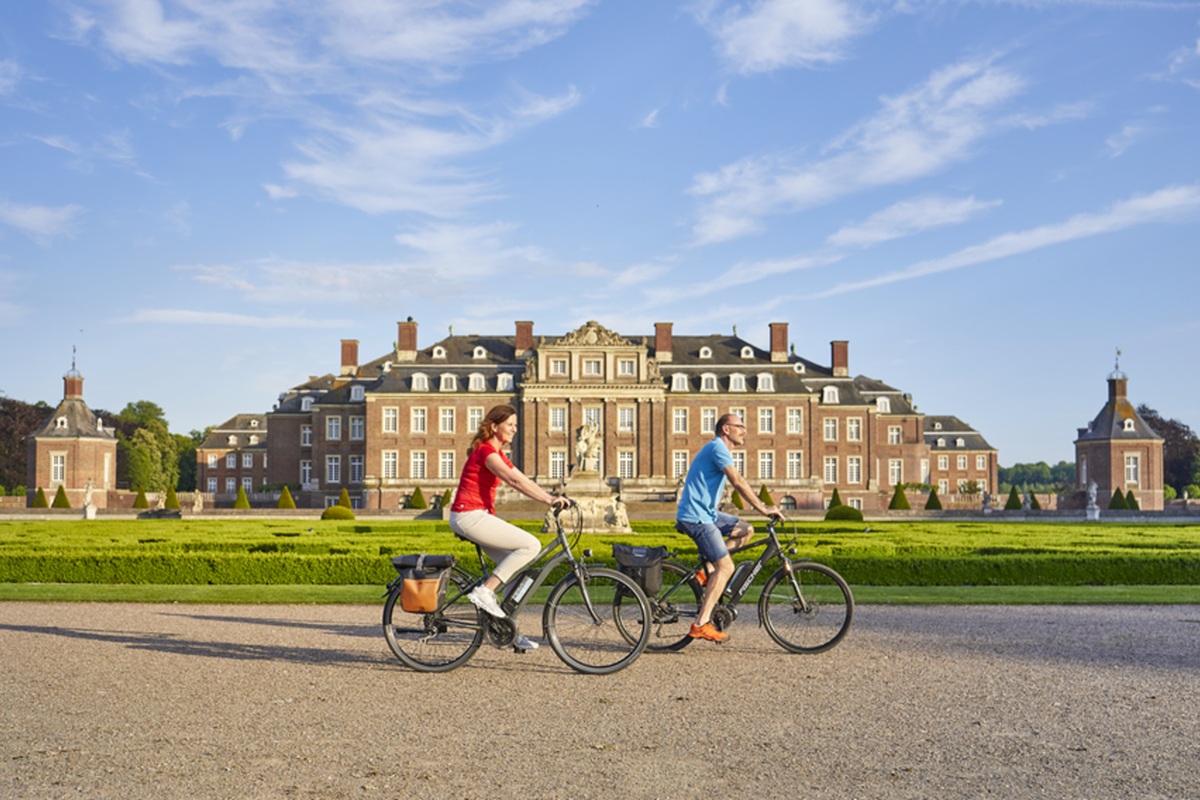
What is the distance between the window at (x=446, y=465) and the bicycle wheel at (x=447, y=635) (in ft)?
168

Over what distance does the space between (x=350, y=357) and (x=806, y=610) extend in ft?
197

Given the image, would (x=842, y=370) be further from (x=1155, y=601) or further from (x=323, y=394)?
(x=1155, y=601)

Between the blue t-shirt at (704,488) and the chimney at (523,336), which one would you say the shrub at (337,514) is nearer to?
the chimney at (523,336)

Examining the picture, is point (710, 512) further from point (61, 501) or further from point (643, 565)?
A: point (61, 501)

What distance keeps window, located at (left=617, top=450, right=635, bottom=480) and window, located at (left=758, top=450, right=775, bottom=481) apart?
6936 mm

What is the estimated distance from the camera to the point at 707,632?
778cm

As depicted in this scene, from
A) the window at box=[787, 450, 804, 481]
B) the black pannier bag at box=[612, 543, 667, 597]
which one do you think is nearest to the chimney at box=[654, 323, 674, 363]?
the window at box=[787, 450, 804, 481]

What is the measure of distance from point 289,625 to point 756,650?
14.4 feet

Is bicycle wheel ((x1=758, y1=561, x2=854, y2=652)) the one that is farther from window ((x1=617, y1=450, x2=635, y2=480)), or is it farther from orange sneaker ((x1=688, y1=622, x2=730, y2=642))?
window ((x1=617, y1=450, x2=635, y2=480))

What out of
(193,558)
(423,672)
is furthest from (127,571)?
(423,672)

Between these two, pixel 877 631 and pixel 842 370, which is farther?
pixel 842 370

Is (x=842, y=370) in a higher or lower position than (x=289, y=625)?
higher

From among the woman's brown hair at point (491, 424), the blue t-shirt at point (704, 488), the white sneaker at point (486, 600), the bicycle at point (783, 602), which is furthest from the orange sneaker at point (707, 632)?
the woman's brown hair at point (491, 424)

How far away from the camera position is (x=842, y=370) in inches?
2430
